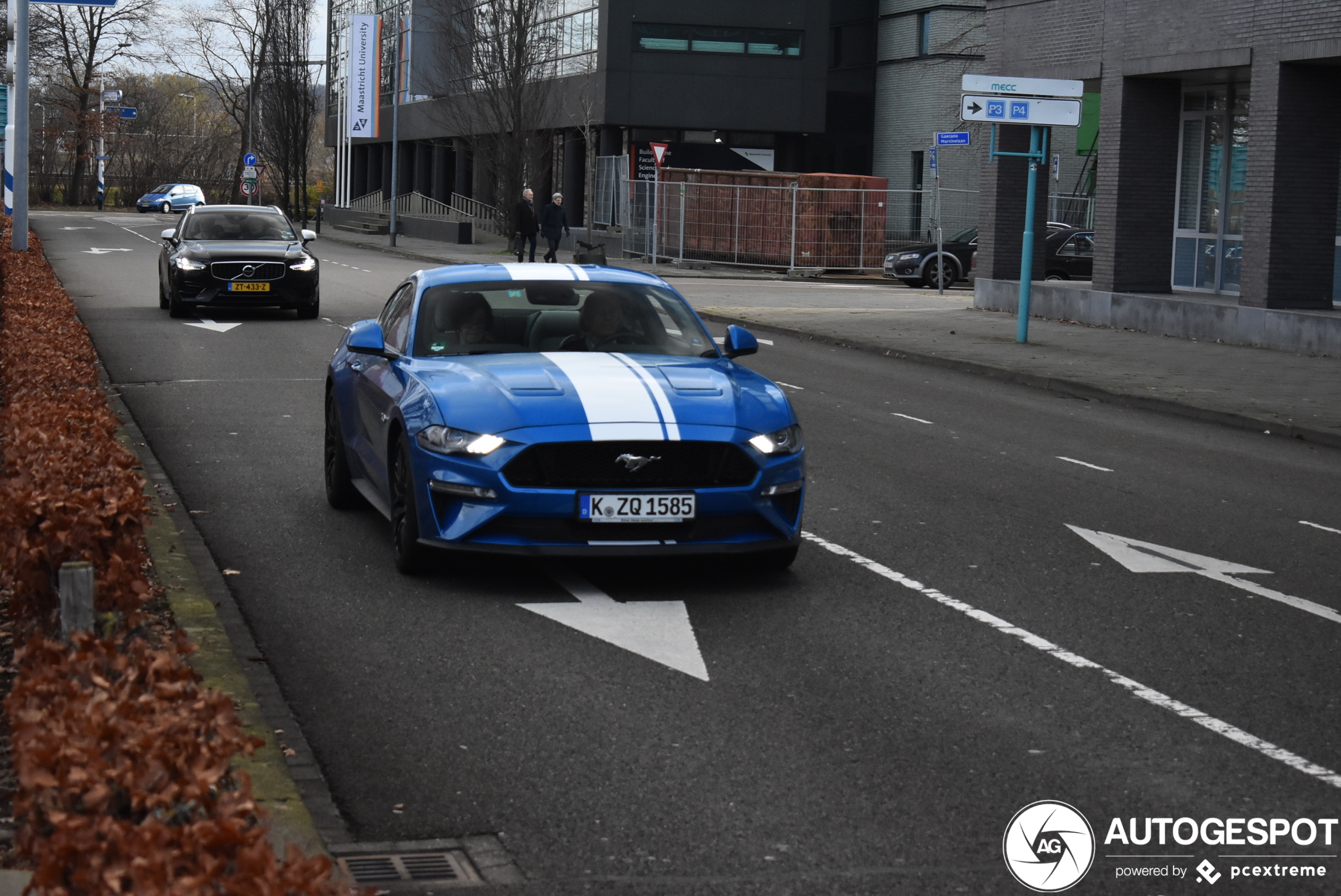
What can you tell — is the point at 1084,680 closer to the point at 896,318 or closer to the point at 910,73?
the point at 896,318

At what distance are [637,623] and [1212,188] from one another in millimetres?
21652

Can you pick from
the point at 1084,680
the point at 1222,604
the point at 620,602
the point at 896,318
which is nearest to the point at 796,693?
the point at 1084,680

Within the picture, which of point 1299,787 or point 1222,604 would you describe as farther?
point 1222,604

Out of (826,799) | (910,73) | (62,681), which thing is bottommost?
(826,799)

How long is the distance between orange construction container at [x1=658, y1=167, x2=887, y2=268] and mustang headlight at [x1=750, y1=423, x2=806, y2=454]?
33.7 m

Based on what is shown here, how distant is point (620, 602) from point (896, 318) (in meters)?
19.5

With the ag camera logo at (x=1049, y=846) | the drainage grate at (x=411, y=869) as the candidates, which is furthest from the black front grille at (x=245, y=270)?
the ag camera logo at (x=1049, y=846)

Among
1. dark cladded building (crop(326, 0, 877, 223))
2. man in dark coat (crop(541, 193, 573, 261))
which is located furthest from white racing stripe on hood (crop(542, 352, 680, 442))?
dark cladded building (crop(326, 0, 877, 223))

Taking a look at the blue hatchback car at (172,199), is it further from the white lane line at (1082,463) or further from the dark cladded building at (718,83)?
the white lane line at (1082,463)

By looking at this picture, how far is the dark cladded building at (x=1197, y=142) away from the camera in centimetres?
2264

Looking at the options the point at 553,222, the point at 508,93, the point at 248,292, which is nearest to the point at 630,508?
the point at 248,292

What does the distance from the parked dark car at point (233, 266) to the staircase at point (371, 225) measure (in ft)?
131

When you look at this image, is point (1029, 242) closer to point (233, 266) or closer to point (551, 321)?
point (233, 266)

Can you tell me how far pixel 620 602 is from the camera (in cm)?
735
